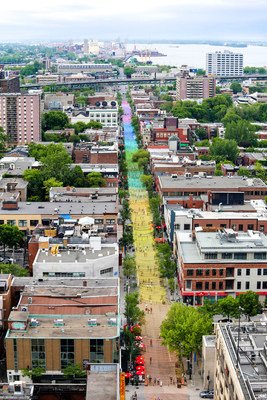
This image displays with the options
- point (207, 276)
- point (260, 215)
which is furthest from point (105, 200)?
point (207, 276)

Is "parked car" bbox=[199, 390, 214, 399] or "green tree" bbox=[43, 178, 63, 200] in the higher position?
Result: "green tree" bbox=[43, 178, 63, 200]

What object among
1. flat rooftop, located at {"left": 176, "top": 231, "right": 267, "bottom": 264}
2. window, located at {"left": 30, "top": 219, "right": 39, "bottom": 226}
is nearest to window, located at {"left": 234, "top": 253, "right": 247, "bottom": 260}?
flat rooftop, located at {"left": 176, "top": 231, "right": 267, "bottom": 264}

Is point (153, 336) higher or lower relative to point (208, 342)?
lower

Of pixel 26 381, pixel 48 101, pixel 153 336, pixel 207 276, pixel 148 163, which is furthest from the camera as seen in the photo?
pixel 48 101

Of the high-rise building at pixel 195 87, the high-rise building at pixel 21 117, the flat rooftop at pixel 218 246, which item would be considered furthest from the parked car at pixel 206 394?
the high-rise building at pixel 195 87

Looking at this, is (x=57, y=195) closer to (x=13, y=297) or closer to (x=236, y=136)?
(x=13, y=297)

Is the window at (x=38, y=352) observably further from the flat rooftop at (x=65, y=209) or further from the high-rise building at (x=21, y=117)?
the high-rise building at (x=21, y=117)

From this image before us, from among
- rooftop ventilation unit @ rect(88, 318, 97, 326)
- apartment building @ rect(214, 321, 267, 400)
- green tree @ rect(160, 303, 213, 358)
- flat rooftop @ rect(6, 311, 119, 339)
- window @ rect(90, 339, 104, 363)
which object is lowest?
green tree @ rect(160, 303, 213, 358)

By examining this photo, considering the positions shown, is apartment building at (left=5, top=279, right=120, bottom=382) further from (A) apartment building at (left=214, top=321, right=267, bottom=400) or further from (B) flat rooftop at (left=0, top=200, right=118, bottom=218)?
(B) flat rooftop at (left=0, top=200, right=118, bottom=218)
